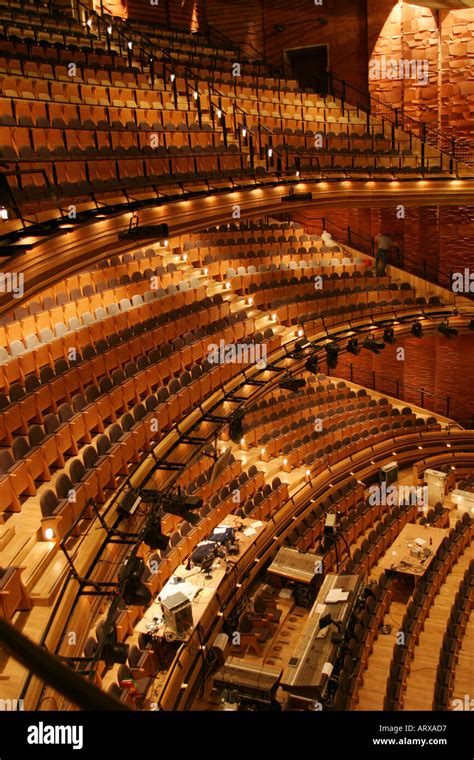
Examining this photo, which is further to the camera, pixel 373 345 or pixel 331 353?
pixel 373 345

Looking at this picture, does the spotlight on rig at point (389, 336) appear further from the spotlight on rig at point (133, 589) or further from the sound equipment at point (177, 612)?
the spotlight on rig at point (133, 589)

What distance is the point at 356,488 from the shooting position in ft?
15.8

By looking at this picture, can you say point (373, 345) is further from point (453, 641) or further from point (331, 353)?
point (453, 641)

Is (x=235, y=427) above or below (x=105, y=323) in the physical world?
below

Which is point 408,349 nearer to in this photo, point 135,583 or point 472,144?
point 472,144

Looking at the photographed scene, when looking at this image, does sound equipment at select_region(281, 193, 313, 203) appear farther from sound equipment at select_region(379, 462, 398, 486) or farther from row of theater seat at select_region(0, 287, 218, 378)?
sound equipment at select_region(379, 462, 398, 486)

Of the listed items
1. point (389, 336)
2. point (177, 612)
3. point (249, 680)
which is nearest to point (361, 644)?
point (249, 680)

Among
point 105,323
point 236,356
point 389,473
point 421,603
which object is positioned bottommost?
point 421,603

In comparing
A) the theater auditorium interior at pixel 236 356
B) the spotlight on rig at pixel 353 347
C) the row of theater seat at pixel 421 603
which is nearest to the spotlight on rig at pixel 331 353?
the theater auditorium interior at pixel 236 356

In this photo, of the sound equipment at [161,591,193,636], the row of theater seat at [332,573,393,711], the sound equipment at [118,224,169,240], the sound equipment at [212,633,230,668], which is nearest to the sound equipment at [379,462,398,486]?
the row of theater seat at [332,573,393,711]

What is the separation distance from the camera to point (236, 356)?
4.45m

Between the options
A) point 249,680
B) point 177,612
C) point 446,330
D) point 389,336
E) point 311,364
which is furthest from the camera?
point 446,330

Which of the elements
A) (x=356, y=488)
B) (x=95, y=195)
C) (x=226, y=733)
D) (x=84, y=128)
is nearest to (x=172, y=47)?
(x=84, y=128)

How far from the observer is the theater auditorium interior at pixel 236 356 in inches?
101
